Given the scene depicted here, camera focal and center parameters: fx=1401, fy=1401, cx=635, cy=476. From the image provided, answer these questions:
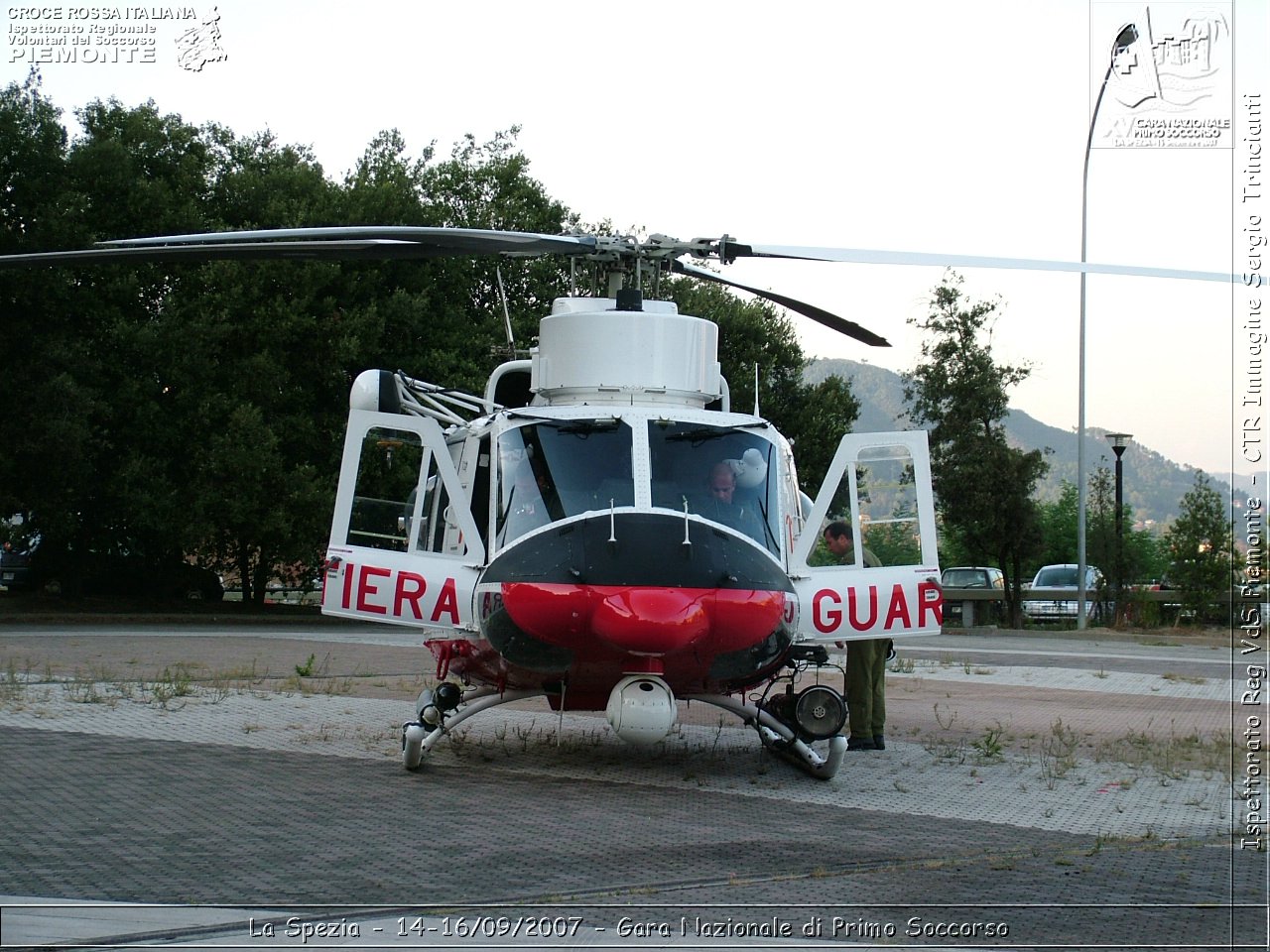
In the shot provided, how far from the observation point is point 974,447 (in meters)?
34.5

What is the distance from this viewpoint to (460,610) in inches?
395

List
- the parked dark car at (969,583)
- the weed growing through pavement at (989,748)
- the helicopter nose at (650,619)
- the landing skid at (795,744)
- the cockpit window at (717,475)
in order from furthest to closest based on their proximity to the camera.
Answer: the parked dark car at (969,583)
the weed growing through pavement at (989,748)
the landing skid at (795,744)
the cockpit window at (717,475)
the helicopter nose at (650,619)

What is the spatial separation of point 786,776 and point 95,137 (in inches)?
1046

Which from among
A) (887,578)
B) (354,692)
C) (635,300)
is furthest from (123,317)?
(887,578)

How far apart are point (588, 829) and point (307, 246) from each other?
4322mm

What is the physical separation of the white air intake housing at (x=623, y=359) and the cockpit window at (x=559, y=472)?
0.80 metres

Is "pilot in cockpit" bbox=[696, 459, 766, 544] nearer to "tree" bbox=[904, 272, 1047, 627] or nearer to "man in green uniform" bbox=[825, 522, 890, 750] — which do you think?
"man in green uniform" bbox=[825, 522, 890, 750]

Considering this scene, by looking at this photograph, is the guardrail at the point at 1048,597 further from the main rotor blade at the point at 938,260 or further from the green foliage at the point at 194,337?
the main rotor blade at the point at 938,260

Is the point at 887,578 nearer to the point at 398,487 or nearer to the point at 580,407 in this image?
the point at 580,407

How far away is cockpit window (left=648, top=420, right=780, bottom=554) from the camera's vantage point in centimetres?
976

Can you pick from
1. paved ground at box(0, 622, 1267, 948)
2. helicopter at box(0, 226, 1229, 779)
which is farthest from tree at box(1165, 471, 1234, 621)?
helicopter at box(0, 226, 1229, 779)

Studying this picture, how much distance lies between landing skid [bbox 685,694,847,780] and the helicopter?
2 cm

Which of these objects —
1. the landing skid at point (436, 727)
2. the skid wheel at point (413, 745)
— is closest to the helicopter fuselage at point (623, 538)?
the landing skid at point (436, 727)

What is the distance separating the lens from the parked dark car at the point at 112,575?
109 feet
